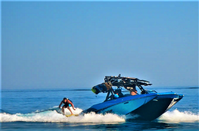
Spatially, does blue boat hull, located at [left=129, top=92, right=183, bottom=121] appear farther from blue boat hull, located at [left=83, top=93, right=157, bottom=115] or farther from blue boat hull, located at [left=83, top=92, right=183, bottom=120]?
blue boat hull, located at [left=83, top=93, right=157, bottom=115]

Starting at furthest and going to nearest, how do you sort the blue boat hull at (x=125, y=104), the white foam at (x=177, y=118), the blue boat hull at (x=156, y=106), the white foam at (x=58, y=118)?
the white foam at (x=177, y=118) → the white foam at (x=58, y=118) → the blue boat hull at (x=156, y=106) → the blue boat hull at (x=125, y=104)

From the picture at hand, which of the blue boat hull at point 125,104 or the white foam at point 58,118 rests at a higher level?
the blue boat hull at point 125,104

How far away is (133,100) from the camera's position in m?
28.1

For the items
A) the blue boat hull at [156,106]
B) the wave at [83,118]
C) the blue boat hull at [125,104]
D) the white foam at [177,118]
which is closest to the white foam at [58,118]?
the wave at [83,118]

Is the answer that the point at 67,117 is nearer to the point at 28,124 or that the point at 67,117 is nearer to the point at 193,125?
the point at 28,124

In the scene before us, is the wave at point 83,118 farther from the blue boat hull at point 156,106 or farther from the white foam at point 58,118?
the blue boat hull at point 156,106

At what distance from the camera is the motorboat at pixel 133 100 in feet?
92.2

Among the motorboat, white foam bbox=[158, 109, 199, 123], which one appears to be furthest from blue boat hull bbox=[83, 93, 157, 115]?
white foam bbox=[158, 109, 199, 123]

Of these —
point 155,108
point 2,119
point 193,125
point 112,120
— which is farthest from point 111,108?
point 2,119

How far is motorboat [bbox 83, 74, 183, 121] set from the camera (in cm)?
2811

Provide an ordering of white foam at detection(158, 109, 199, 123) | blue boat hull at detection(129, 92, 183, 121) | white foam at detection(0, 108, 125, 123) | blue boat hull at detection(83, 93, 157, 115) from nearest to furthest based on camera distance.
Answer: blue boat hull at detection(83, 93, 157, 115), blue boat hull at detection(129, 92, 183, 121), white foam at detection(0, 108, 125, 123), white foam at detection(158, 109, 199, 123)

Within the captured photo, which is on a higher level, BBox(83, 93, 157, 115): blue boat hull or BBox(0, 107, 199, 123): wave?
BBox(83, 93, 157, 115): blue boat hull

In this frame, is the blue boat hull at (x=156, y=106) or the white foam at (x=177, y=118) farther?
the white foam at (x=177, y=118)

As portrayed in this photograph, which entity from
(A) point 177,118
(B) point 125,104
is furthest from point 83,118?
(A) point 177,118
